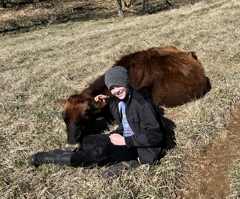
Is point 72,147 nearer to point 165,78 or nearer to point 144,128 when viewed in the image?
point 144,128

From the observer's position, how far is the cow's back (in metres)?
5.09

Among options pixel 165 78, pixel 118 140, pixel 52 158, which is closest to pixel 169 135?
pixel 118 140

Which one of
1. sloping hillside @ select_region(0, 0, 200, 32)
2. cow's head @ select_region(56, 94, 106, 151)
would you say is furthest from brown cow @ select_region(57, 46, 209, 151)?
sloping hillside @ select_region(0, 0, 200, 32)

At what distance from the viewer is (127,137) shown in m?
3.45

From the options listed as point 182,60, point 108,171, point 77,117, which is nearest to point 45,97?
point 77,117

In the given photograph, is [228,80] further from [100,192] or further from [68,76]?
[68,76]

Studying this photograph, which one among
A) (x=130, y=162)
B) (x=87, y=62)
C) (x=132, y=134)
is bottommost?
(x=87, y=62)

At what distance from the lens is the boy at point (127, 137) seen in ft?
11.0

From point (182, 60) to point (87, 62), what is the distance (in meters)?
4.06

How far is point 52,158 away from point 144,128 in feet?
4.20

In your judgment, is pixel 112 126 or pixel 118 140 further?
pixel 112 126

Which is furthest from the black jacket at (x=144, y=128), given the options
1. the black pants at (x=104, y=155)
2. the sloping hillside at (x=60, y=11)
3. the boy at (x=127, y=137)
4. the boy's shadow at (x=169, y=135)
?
the sloping hillside at (x=60, y=11)

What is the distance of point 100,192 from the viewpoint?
10.8ft

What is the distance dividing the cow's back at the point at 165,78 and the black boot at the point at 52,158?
73.1 inches
